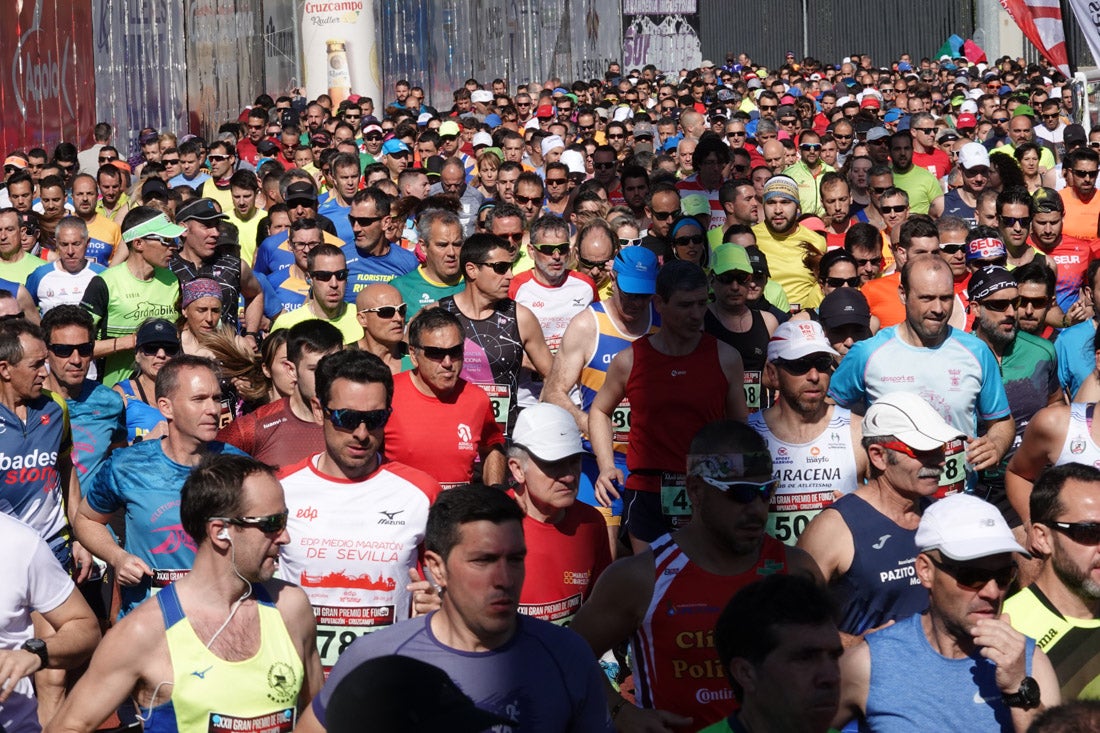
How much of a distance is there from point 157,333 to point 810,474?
3.39 m

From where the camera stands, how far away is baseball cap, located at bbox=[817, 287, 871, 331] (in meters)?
7.98

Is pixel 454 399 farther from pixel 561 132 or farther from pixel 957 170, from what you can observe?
pixel 561 132

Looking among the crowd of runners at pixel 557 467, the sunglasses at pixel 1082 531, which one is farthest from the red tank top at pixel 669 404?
the sunglasses at pixel 1082 531

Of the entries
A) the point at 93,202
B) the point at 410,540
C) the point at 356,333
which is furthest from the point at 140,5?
the point at 410,540

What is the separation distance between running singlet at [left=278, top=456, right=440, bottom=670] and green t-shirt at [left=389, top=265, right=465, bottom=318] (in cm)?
389

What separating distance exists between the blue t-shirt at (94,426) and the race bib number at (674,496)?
2613mm

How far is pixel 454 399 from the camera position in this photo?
6957 mm

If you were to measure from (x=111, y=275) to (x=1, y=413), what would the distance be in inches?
135

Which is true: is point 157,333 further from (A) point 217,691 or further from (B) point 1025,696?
(B) point 1025,696

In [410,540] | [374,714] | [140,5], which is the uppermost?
[140,5]

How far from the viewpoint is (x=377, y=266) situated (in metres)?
10.8

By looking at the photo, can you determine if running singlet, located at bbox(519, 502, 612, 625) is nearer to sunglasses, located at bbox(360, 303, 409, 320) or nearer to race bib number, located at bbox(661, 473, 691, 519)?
race bib number, located at bbox(661, 473, 691, 519)

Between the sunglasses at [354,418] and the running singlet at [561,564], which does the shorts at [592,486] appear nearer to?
the running singlet at [561,564]

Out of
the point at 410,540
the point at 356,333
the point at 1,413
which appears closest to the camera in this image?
the point at 410,540
